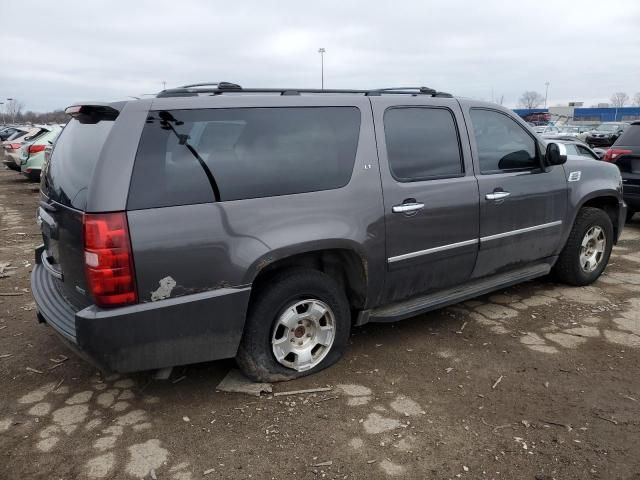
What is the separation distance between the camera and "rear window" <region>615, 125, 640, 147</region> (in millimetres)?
7725

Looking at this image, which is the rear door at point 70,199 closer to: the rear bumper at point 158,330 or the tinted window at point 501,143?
the rear bumper at point 158,330

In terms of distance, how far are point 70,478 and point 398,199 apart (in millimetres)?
2474

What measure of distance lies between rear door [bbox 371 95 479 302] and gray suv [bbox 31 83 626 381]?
12mm

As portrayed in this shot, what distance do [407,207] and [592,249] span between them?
277 cm

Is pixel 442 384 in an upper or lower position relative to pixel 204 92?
lower

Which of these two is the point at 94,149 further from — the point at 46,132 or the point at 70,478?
the point at 46,132

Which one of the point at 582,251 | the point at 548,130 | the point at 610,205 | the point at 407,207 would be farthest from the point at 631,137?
the point at 548,130

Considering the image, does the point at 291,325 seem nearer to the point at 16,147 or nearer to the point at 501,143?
the point at 501,143

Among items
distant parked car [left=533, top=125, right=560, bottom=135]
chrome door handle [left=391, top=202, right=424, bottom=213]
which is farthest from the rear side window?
distant parked car [left=533, top=125, right=560, bottom=135]

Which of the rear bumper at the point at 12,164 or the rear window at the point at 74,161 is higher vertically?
the rear window at the point at 74,161

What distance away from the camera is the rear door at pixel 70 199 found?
2.80 metres

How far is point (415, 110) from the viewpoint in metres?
3.84

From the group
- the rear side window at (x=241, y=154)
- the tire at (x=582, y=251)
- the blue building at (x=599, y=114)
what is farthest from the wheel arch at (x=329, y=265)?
the blue building at (x=599, y=114)

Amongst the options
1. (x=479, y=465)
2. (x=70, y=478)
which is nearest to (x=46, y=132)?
(x=70, y=478)
